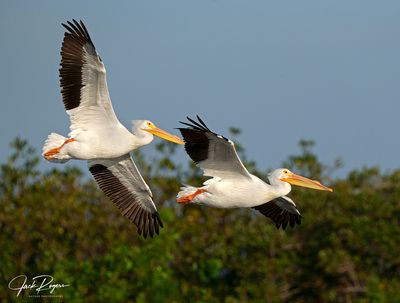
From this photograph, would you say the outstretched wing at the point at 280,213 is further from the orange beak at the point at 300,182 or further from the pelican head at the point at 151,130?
the pelican head at the point at 151,130

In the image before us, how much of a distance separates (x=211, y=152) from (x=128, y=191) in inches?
89.0

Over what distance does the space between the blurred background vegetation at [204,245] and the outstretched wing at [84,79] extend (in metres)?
9.78

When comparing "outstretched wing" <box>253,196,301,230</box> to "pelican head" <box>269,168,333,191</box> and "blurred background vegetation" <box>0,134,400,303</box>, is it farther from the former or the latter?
"blurred background vegetation" <box>0,134,400,303</box>

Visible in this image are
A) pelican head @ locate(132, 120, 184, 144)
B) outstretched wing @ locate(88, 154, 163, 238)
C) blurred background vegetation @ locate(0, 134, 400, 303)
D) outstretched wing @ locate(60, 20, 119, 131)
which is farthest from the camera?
blurred background vegetation @ locate(0, 134, 400, 303)

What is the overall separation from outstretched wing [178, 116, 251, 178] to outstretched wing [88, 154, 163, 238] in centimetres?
178

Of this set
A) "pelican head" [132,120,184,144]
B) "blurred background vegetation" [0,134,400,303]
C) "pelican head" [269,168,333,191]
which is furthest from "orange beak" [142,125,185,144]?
"blurred background vegetation" [0,134,400,303]

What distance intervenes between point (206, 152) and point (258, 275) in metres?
12.5

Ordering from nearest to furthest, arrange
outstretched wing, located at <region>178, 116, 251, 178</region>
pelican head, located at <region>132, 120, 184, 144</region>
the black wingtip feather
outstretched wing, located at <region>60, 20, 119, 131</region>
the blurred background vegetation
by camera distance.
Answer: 1. outstretched wing, located at <region>178, 116, 251, 178</region>
2. outstretched wing, located at <region>60, 20, 119, 131</region>
3. pelican head, located at <region>132, 120, 184, 144</region>
4. the black wingtip feather
5. the blurred background vegetation

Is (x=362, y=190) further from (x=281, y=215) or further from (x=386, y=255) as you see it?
(x=281, y=215)

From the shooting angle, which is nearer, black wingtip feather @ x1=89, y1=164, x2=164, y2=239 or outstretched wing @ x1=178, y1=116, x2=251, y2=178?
outstretched wing @ x1=178, y1=116, x2=251, y2=178

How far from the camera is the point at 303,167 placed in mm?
28281

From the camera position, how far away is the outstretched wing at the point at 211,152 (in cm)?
1323

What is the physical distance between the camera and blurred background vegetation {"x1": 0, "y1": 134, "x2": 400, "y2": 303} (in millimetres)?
24609

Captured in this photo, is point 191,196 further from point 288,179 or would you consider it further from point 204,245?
point 204,245
